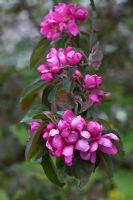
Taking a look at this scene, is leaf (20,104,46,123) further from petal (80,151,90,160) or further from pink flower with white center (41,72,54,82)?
petal (80,151,90,160)

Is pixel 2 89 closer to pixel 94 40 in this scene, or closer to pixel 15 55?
pixel 15 55

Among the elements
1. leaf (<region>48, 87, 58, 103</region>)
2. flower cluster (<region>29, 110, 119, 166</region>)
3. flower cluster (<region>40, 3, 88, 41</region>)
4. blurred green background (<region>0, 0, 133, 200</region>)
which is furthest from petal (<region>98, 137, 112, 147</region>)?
blurred green background (<region>0, 0, 133, 200</region>)

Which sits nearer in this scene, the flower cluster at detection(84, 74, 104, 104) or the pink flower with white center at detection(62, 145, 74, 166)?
the pink flower with white center at detection(62, 145, 74, 166)

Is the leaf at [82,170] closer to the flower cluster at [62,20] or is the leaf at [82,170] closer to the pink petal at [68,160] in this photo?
the pink petal at [68,160]

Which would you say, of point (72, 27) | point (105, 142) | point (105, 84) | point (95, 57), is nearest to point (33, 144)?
point (105, 142)

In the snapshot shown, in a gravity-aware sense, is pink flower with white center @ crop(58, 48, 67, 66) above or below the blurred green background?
above

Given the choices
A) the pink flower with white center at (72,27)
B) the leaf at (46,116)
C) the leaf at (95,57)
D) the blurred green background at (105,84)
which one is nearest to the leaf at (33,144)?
the leaf at (46,116)

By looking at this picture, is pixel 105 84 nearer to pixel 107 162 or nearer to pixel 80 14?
pixel 80 14
